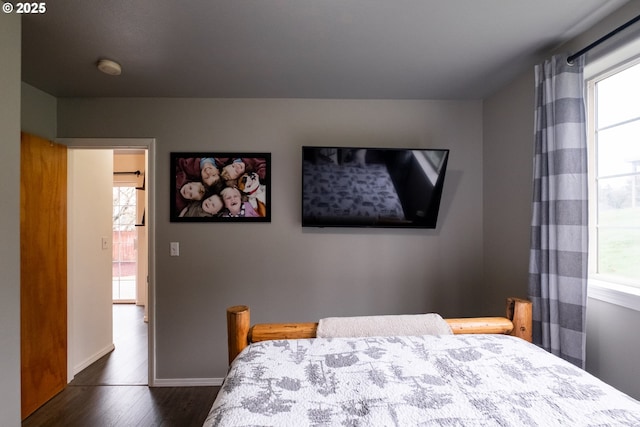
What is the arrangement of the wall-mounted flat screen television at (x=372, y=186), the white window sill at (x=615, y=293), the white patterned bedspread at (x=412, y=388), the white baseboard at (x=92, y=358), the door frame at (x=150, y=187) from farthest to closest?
the white baseboard at (x=92, y=358)
the door frame at (x=150, y=187)
the wall-mounted flat screen television at (x=372, y=186)
the white window sill at (x=615, y=293)
the white patterned bedspread at (x=412, y=388)

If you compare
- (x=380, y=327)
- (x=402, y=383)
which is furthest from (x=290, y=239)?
(x=402, y=383)

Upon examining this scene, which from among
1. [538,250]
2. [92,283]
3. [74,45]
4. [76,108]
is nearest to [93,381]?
[92,283]

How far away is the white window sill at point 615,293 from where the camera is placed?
146 cm

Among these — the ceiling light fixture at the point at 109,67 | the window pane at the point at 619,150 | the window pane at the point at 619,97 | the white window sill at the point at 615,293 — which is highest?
the ceiling light fixture at the point at 109,67

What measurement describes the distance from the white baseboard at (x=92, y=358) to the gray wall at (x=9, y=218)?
156 centimetres

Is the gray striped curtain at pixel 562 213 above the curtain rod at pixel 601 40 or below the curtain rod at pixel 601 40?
below

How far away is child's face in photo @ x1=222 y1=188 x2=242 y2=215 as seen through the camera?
2.59 metres

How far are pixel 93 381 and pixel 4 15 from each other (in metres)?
2.76

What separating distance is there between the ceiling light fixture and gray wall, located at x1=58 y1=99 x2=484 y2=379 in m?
0.57

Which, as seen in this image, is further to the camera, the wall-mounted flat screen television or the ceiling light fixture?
the wall-mounted flat screen television

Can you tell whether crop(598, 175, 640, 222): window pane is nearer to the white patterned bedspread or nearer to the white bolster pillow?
the white patterned bedspread

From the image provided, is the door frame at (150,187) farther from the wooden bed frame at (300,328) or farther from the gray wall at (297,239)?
the wooden bed frame at (300,328)

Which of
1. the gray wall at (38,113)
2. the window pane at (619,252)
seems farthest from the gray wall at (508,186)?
the gray wall at (38,113)

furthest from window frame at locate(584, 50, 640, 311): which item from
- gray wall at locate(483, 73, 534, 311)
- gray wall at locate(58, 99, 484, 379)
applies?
gray wall at locate(58, 99, 484, 379)
